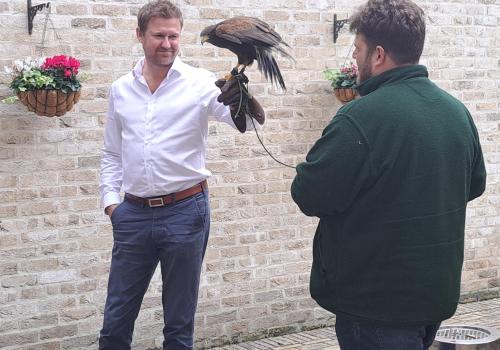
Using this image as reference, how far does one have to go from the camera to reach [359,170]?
3117 millimetres

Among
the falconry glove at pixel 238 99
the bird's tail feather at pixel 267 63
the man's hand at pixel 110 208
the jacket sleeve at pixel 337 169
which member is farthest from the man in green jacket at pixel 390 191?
the man's hand at pixel 110 208

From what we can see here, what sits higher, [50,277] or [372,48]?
[372,48]

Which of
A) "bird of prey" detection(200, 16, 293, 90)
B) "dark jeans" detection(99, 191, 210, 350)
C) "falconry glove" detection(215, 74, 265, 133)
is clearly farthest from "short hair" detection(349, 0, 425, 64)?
"dark jeans" detection(99, 191, 210, 350)

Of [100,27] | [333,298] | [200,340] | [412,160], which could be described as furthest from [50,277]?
[412,160]

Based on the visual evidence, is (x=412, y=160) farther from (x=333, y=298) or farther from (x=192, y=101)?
(x=192, y=101)

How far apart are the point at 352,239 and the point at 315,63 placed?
146 inches

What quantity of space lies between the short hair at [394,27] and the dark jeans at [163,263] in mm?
1634

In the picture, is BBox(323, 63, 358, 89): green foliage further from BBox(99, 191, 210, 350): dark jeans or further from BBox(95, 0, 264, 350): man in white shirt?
BBox(99, 191, 210, 350): dark jeans

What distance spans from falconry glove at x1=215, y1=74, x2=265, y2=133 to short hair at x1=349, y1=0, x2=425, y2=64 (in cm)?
102

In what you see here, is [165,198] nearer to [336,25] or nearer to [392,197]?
[392,197]

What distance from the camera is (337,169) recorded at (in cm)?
311

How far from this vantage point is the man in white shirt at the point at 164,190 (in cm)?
451

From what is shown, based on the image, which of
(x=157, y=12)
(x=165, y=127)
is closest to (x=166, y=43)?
(x=157, y=12)

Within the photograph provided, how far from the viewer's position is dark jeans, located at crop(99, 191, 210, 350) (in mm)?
4492
